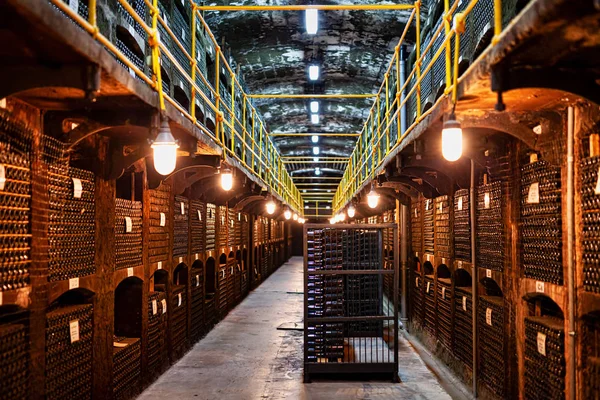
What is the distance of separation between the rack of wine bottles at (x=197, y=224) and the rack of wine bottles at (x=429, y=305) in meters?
4.93

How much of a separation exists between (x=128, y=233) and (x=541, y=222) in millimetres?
5189

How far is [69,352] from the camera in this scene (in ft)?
18.4

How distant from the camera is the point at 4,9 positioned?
2.88m

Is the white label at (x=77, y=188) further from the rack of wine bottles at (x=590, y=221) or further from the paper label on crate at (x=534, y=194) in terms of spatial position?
the rack of wine bottles at (x=590, y=221)

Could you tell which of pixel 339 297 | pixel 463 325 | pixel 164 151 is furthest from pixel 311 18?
pixel 164 151

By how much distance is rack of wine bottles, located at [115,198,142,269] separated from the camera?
274 inches

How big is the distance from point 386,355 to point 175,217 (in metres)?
4.48

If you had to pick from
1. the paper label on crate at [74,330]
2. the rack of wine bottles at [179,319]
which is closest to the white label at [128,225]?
the paper label on crate at [74,330]

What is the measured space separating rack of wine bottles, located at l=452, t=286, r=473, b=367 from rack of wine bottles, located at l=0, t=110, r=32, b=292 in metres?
6.08

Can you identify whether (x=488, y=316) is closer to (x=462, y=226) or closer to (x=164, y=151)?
(x=462, y=226)

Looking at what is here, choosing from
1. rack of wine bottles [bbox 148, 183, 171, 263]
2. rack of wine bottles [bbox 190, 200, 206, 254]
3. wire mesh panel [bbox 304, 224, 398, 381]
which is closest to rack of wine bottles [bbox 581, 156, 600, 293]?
wire mesh panel [bbox 304, 224, 398, 381]

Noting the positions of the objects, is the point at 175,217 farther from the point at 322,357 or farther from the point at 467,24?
the point at 467,24

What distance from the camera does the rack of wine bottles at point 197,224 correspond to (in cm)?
1104

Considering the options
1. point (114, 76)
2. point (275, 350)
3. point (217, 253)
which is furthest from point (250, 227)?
point (114, 76)
